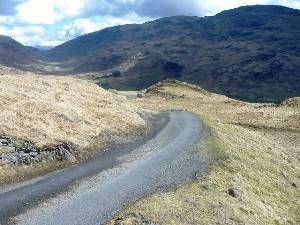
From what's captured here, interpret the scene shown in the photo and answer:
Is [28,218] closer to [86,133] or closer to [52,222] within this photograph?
[52,222]

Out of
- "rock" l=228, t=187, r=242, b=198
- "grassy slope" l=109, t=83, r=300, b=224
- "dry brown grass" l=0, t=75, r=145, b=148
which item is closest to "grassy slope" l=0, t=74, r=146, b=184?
"dry brown grass" l=0, t=75, r=145, b=148

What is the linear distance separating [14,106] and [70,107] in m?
8.77

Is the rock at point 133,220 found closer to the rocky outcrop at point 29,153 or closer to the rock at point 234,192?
the rock at point 234,192

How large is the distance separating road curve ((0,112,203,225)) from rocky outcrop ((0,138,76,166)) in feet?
7.29

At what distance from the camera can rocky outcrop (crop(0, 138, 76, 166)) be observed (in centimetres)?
3750

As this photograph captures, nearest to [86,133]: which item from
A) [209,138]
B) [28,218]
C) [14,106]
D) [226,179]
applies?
[14,106]

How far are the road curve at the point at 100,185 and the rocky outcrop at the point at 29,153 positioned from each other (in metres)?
2.22

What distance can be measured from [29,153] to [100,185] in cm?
861

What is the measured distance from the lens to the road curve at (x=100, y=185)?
2783 cm

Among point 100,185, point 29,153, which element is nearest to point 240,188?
point 100,185

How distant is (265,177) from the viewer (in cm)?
4269

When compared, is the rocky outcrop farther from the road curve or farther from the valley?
the road curve

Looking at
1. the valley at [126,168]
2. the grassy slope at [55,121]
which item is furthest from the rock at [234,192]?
the grassy slope at [55,121]

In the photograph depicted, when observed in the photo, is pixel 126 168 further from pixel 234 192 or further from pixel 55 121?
pixel 55 121
